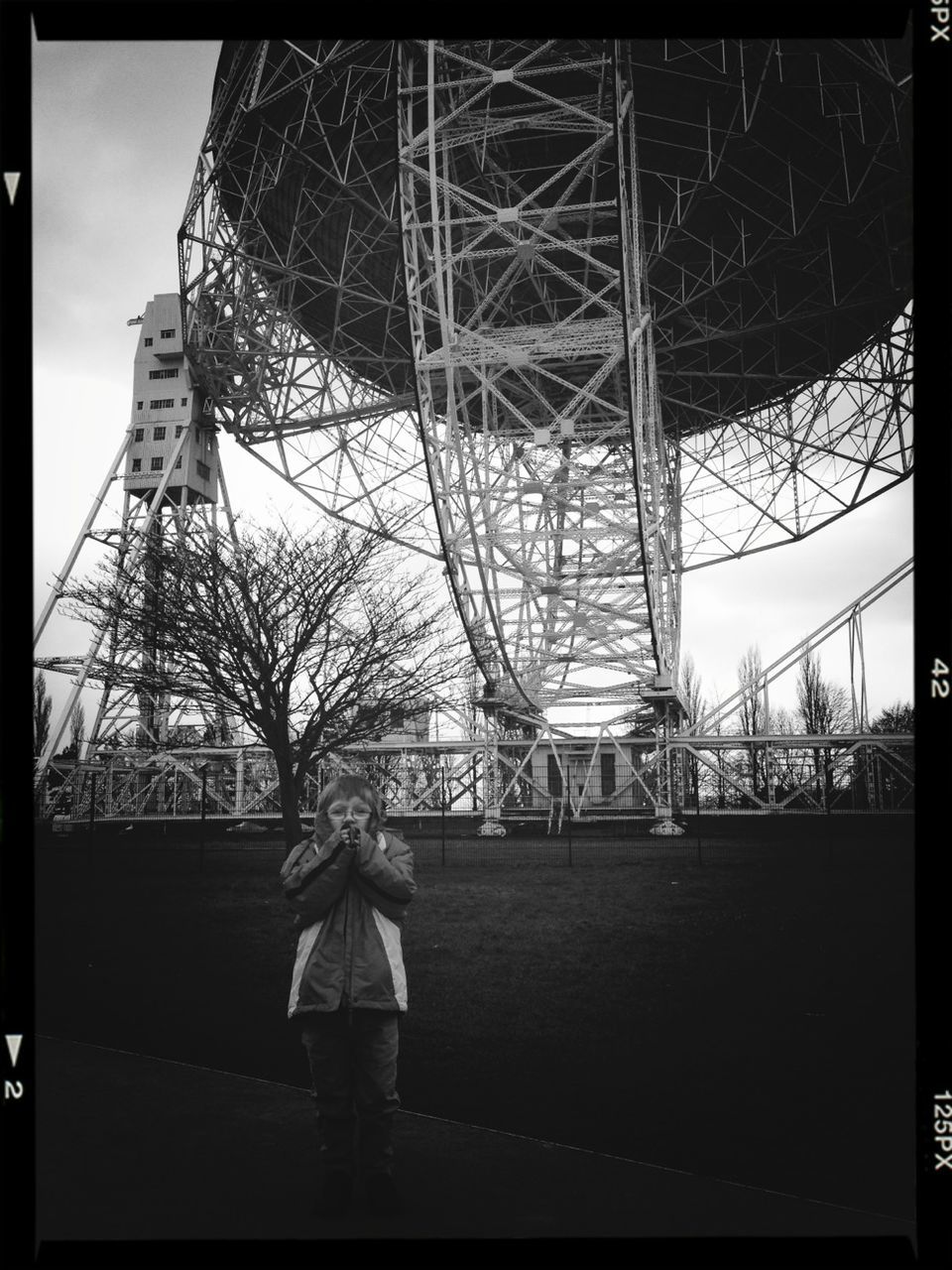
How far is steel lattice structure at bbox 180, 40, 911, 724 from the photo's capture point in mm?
18344

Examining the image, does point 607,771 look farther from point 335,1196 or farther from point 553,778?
point 335,1196

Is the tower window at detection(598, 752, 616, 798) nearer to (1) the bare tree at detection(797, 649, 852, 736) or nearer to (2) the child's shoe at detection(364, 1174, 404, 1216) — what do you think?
(1) the bare tree at detection(797, 649, 852, 736)

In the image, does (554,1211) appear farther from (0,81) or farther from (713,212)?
(713,212)

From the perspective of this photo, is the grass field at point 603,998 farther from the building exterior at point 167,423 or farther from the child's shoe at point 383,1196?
the building exterior at point 167,423

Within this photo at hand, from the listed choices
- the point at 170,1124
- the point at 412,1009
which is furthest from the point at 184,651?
the point at 170,1124

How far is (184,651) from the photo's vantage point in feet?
39.6

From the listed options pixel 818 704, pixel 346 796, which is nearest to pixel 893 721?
pixel 818 704

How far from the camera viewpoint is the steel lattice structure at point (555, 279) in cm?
1834

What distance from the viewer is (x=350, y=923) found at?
14.9 ft

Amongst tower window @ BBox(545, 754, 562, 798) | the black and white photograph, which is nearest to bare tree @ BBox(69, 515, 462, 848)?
the black and white photograph

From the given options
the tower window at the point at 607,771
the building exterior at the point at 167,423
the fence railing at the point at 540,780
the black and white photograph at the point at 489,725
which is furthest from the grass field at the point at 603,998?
the tower window at the point at 607,771

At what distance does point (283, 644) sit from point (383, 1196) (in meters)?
8.30

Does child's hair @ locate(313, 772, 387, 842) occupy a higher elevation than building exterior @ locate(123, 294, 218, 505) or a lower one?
lower

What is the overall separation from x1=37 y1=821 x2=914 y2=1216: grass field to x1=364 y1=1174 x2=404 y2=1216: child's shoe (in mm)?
1408
